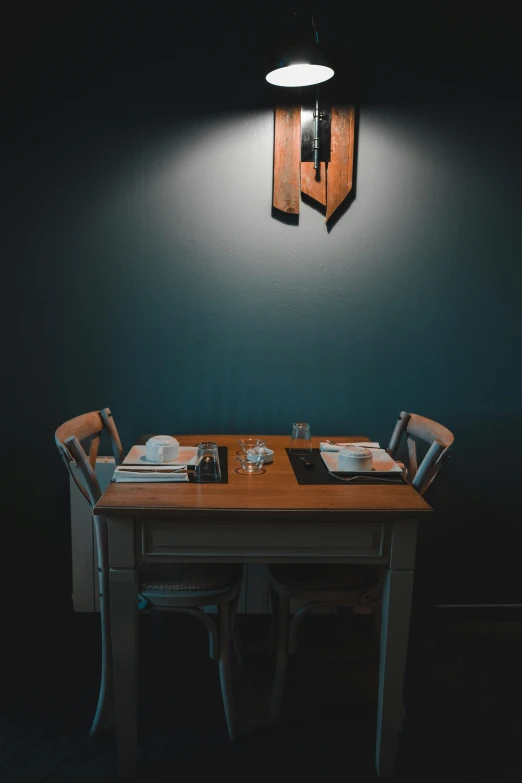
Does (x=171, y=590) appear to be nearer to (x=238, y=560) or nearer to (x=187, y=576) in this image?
(x=187, y=576)

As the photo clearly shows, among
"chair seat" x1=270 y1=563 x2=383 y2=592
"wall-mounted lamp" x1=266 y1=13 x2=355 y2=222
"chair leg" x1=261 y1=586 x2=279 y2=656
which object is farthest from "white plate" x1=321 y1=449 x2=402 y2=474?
"wall-mounted lamp" x1=266 y1=13 x2=355 y2=222

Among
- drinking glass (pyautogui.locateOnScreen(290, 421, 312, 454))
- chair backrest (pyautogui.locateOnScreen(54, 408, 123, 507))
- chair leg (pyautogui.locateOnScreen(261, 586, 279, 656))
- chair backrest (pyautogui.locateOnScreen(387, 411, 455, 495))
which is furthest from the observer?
chair leg (pyautogui.locateOnScreen(261, 586, 279, 656))

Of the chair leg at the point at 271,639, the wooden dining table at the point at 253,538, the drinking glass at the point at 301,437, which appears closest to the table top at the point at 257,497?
the wooden dining table at the point at 253,538

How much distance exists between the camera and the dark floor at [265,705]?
5.63 ft

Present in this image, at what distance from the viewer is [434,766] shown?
1.73 metres

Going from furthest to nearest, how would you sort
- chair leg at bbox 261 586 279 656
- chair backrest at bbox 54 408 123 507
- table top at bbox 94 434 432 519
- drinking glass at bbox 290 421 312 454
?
chair leg at bbox 261 586 279 656, drinking glass at bbox 290 421 312 454, chair backrest at bbox 54 408 123 507, table top at bbox 94 434 432 519

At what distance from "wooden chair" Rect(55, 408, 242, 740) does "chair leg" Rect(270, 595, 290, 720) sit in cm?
14

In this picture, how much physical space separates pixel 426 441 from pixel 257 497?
27.7 inches

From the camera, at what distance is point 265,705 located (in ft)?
6.41

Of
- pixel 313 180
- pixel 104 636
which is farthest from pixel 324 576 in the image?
pixel 313 180

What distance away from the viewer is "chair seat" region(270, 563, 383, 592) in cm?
177

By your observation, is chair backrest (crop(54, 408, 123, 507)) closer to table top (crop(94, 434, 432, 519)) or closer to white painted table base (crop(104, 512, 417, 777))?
table top (crop(94, 434, 432, 519))

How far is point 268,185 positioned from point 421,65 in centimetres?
71

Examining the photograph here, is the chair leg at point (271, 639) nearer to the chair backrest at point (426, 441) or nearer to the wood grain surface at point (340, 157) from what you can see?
the chair backrest at point (426, 441)
